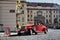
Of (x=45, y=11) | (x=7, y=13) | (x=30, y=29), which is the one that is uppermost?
(x=7, y=13)

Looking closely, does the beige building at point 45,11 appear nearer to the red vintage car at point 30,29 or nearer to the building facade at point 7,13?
the building facade at point 7,13

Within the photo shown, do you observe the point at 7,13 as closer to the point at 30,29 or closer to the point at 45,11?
the point at 30,29

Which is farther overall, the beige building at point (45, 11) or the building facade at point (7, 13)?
the beige building at point (45, 11)

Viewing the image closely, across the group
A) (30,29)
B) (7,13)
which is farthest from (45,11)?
(30,29)

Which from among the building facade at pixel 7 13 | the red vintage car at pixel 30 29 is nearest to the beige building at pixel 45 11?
the building facade at pixel 7 13

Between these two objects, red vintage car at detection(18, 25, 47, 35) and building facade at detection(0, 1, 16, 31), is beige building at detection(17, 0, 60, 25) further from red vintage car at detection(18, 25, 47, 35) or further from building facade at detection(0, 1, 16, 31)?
red vintage car at detection(18, 25, 47, 35)

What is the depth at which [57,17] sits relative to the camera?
264ft

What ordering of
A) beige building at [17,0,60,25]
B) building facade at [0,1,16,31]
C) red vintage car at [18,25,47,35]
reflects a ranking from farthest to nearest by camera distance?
1. beige building at [17,0,60,25]
2. building facade at [0,1,16,31]
3. red vintage car at [18,25,47,35]

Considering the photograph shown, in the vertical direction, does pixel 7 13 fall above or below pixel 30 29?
above

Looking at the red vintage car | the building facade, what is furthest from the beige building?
the red vintage car

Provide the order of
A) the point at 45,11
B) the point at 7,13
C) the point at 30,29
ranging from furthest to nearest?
1. the point at 45,11
2. the point at 7,13
3. the point at 30,29

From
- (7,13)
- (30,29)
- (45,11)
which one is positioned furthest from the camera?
(45,11)

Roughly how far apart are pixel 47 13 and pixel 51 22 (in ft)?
13.6

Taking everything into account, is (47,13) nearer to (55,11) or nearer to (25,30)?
(55,11)
